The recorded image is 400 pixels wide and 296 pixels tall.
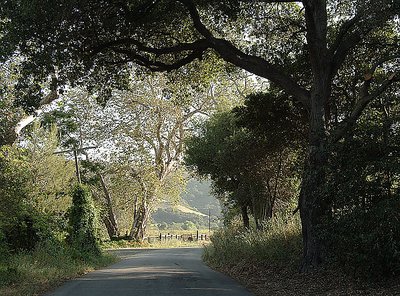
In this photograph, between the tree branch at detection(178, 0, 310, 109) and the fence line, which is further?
the fence line

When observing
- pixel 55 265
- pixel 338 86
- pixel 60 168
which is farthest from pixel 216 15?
pixel 60 168

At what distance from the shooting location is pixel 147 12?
43.5 ft

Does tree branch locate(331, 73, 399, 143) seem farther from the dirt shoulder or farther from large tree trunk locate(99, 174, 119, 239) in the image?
large tree trunk locate(99, 174, 119, 239)

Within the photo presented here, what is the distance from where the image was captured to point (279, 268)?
14102 millimetres

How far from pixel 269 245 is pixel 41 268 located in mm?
7664

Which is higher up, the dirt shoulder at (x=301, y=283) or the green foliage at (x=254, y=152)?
the green foliage at (x=254, y=152)

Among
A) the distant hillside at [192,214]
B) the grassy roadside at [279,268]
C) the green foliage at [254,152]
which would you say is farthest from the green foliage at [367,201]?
the distant hillside at [192,214]

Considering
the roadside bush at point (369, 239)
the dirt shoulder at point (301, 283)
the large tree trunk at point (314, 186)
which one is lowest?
the dirt shoulder at point (301, 283)

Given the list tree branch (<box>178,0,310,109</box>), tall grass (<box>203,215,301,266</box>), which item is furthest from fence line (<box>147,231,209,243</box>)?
tree branch (<box>178,0,310,109</box>)

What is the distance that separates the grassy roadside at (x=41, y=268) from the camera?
12.4m

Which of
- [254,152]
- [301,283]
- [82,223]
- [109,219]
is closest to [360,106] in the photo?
[301,283]

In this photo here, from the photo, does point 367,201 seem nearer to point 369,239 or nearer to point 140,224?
point 369,239

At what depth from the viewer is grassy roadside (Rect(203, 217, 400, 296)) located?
32.7 ft

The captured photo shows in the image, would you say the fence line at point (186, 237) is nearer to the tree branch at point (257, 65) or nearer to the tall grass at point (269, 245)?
the tall grass at point (269, 245)
